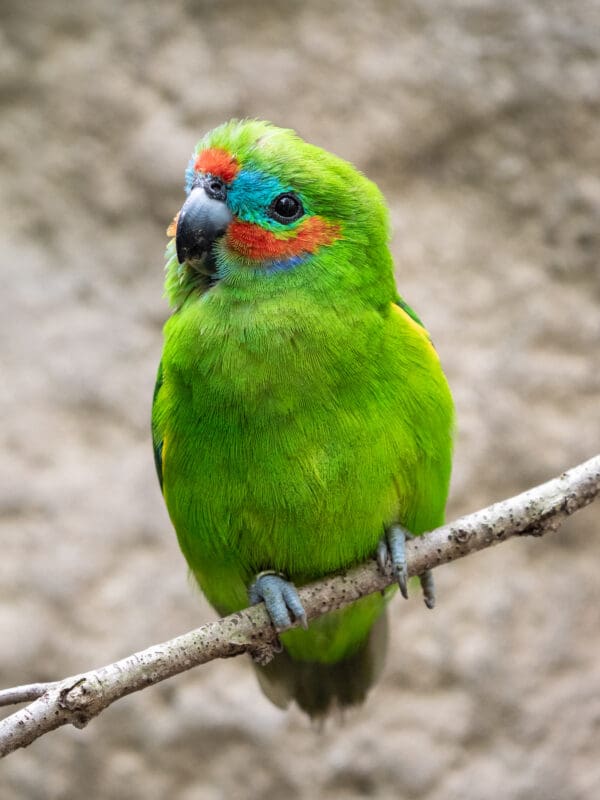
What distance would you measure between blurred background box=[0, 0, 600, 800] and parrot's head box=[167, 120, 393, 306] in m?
1.95

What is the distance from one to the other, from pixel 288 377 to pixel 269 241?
1.27 feet

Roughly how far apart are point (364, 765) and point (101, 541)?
159cm

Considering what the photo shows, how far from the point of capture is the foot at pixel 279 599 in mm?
2689

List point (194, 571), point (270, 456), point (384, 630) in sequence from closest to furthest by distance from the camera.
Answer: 1. point (270, 456)
2. point (194, 571)
3. point (384, 630)

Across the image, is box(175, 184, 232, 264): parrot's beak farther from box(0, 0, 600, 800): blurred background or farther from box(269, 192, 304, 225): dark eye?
box(0, 0, 600, 800): blurred background

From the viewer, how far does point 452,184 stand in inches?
187

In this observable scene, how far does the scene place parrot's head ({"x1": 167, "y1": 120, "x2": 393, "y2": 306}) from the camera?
268 cm

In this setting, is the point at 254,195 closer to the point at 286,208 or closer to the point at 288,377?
the point at 286,208

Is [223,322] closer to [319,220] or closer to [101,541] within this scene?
[319,220]

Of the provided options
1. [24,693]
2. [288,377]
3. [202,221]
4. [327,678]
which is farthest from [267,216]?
[327,678]

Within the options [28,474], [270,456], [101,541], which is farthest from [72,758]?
[270,456]

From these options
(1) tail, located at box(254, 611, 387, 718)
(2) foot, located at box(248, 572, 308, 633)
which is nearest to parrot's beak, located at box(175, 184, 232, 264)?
(2) foot, located at box(248, 572, 308, 633)

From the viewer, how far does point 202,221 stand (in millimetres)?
2670

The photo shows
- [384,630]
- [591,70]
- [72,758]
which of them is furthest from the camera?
[591,70]
